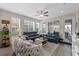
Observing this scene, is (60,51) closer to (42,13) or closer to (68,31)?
(68,31)

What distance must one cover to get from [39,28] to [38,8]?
67 centimetres

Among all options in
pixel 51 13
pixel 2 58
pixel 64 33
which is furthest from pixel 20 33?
pixel 64 33

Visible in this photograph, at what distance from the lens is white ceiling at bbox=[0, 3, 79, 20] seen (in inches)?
103

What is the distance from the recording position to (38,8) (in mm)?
2730

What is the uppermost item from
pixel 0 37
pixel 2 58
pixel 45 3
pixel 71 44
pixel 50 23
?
pixel 45 3

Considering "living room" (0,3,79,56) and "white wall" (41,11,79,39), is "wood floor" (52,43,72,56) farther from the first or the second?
"white wall" (41,11,79,39)

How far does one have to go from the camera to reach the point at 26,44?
271 centimetres

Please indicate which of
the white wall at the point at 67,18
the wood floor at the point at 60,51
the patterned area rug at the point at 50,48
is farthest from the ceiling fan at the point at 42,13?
the wood floor at the point at 60,51

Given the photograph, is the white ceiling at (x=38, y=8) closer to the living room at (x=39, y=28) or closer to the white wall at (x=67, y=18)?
the living room at (x=39, y=28)

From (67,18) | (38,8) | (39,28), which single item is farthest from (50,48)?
(38,8)

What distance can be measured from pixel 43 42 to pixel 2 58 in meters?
1.37

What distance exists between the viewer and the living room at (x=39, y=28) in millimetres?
2674

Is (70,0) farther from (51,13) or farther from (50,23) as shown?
(50,23)

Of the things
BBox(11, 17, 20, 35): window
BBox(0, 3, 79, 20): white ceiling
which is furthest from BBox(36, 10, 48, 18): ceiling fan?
BBox(11, 17, 20, 35): window
